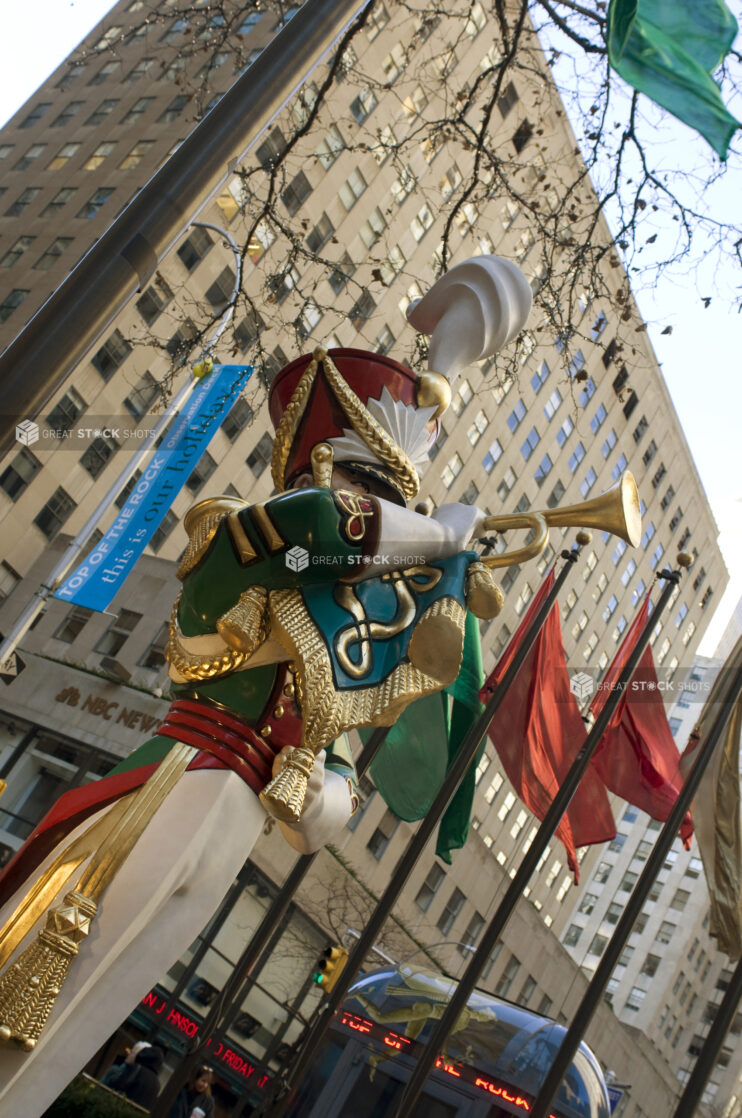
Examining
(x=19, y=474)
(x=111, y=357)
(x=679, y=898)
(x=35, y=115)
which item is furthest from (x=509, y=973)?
(x=679, y=898)

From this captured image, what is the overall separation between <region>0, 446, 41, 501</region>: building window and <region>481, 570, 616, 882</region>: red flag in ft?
60.1

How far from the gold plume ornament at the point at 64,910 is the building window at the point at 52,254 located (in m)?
27.8

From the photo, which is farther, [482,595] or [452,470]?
[452,470]

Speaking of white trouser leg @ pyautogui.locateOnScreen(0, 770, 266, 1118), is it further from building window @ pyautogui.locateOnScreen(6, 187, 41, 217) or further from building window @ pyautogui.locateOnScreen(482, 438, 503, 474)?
building window @ pyautogui.locateOnScreen(482, 438, 503, 474)

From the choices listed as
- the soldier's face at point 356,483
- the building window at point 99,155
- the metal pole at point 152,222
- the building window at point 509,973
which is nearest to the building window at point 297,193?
the building window at point 99,155

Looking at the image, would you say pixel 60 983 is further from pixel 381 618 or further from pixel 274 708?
pixel 381 618

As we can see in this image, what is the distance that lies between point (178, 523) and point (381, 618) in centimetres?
2472

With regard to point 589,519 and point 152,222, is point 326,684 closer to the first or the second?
point 589,519

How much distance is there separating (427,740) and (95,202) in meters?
28.1

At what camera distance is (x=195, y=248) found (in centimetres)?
2798

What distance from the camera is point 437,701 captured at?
18.7 ft

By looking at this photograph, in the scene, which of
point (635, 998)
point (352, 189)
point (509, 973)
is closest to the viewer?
point (352, 189)

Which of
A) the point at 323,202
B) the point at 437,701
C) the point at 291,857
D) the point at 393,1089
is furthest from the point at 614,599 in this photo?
the point at 437,701

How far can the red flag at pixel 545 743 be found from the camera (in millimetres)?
10133
